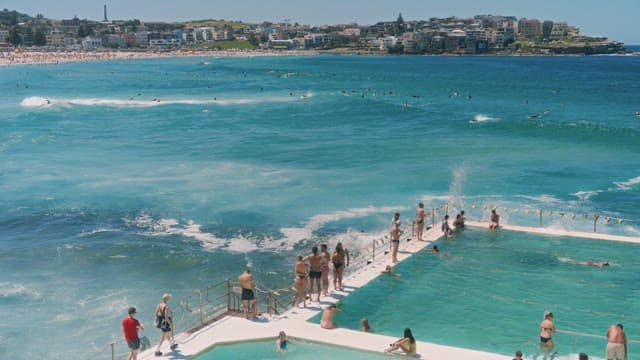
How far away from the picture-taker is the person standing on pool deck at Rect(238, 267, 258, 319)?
17.1m

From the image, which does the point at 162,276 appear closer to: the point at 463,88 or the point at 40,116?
the point at 40,116

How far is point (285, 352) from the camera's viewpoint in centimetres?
1555

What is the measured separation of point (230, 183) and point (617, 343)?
27.5 metres

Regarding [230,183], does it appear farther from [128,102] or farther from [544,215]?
[128,102]

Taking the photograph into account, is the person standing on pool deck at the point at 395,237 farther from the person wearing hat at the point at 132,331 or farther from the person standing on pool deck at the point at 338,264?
the person wearing hat at the point at 132,331

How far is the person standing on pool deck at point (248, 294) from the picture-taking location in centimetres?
1709

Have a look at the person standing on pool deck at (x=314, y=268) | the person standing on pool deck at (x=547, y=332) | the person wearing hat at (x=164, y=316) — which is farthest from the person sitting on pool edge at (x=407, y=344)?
the person wearing hat at (x=164, y=316)

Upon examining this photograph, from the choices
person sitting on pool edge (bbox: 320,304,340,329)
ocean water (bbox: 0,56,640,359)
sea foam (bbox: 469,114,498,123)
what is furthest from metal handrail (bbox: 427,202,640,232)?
sea foam (bbox: 469,114,498,123)

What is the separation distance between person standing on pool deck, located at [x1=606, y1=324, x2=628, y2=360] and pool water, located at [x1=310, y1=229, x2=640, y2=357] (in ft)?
3.92

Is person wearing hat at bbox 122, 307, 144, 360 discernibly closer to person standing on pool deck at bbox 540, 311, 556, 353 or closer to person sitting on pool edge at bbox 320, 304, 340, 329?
person sitting on pool edge at bbox 320, 304, 340, 329

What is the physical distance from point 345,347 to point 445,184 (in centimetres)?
2501

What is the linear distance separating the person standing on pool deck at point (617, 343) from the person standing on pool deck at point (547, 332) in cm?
125

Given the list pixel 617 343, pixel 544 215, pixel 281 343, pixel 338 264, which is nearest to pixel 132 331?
pixel 281 343

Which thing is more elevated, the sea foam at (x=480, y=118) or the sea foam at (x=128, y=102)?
the sea foam at (x=128, y=102)
